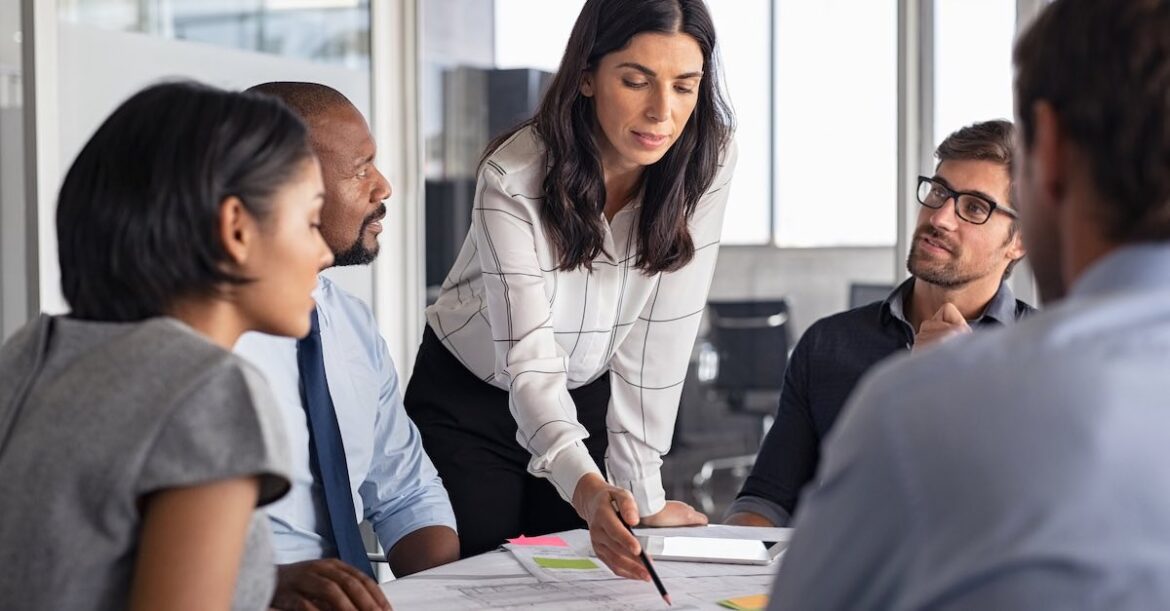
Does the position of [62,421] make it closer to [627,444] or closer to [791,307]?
[627,444]

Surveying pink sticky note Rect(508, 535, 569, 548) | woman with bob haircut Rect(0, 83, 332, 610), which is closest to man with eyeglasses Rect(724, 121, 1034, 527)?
pink sticky note Rect(508, 535, 569, 548)

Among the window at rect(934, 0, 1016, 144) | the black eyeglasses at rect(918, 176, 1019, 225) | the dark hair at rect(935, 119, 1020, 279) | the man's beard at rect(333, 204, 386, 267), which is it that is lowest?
the man's beard at rect(333, 204, 386, 267)

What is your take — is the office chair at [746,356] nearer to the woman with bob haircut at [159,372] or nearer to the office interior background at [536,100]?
the office interior background at [536,100]

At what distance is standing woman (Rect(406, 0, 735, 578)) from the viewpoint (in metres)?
2.01

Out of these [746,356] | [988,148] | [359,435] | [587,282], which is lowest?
[746,356]

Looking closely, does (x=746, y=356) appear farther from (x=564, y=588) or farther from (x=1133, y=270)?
(x=1133, y=270)

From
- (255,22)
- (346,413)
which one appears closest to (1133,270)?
(346,413)

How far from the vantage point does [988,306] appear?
92.7 inches

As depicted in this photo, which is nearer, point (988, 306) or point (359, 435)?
point (359, 435)

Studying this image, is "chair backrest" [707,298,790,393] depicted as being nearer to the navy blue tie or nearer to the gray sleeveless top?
the navy blue tie

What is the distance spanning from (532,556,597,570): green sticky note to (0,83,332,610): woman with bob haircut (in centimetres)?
62

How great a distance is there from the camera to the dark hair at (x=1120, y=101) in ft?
2.27

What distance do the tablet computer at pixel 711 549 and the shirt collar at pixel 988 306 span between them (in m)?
0.77

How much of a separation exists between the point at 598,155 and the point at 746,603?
948 millimetres
